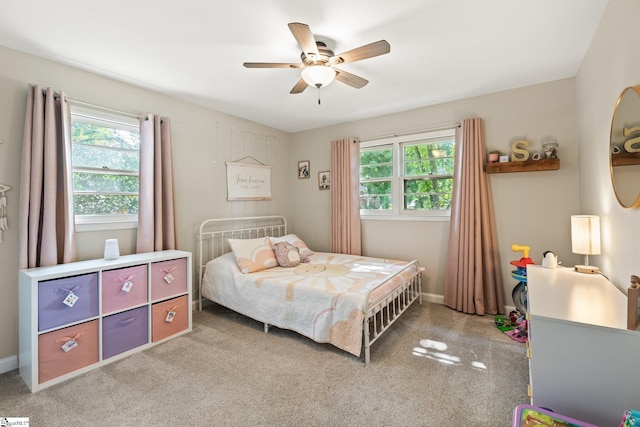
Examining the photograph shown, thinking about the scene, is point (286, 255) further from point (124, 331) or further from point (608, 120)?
point (608, 120)

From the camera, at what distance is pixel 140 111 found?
2906 mm

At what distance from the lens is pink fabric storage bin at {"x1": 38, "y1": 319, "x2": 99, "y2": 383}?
1962 mm

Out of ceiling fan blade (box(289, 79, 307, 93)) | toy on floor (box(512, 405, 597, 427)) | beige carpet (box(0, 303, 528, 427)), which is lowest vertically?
beige carpet (box(0, 303, 528, 427))

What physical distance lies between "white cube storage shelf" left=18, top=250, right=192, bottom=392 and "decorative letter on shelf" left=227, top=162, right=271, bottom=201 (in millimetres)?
1326

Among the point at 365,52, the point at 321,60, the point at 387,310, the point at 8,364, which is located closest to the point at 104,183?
the point at 8,364

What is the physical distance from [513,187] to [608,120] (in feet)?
4.13

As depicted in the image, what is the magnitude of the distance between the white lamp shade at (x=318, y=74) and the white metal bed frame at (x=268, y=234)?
1.75 m

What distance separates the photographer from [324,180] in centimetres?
439

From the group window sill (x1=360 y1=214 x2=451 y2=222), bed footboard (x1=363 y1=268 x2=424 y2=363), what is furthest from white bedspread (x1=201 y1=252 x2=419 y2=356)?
window sill (x1=360 y1=214 x2=451 y2=222)

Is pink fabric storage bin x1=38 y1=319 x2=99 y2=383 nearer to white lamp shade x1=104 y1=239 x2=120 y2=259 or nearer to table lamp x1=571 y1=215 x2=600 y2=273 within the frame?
white lamp shade x1=104 y1=239 x2=120 y2=259

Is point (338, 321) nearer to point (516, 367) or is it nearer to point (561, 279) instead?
point (516, 367)

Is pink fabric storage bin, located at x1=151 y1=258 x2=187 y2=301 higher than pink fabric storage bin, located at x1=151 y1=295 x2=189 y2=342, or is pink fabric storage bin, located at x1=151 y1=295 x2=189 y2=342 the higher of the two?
pink fabric storage bin, located at x1=151 y1=258 x2=187 y2=301

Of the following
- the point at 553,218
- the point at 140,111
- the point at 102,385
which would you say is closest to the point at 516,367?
the point at 553,218

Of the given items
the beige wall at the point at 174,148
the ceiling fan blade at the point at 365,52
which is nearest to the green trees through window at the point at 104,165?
the beige wall at the point at 174,148
